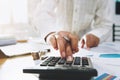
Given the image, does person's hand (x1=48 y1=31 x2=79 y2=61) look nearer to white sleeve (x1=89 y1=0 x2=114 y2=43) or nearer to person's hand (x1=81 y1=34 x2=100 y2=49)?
person's hand (x1=81 y1=34 x2=100 y2=49)

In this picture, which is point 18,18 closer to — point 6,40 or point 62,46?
point 6,40

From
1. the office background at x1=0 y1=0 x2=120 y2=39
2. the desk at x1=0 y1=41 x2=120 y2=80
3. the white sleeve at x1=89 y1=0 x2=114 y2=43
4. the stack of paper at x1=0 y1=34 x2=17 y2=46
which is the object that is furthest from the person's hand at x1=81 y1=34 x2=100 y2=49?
the office background at x1=0 y1=0 x2=120 y2=39

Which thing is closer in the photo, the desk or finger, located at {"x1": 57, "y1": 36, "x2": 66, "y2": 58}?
the desk

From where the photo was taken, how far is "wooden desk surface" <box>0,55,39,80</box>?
1.66 feet

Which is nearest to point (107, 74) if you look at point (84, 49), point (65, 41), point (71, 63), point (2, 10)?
point (71, 63)

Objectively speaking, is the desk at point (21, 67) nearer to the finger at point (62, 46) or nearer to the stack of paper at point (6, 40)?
the finger at point (62, 46)

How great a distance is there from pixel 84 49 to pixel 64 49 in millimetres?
266

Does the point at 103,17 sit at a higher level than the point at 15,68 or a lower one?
higher

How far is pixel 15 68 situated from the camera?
2.00 ft

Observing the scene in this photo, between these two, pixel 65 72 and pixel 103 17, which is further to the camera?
pixel 103 17

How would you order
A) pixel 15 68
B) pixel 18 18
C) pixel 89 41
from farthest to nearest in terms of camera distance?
pixel 18 18
pixel 89 41
pixel 15 68

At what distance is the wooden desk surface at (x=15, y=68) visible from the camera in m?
0.50

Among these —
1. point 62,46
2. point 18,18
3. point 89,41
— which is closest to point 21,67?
point 62,46

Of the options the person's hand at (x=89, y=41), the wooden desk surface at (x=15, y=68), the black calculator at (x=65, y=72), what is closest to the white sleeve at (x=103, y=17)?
the person's hand at (x=89, y=41)
